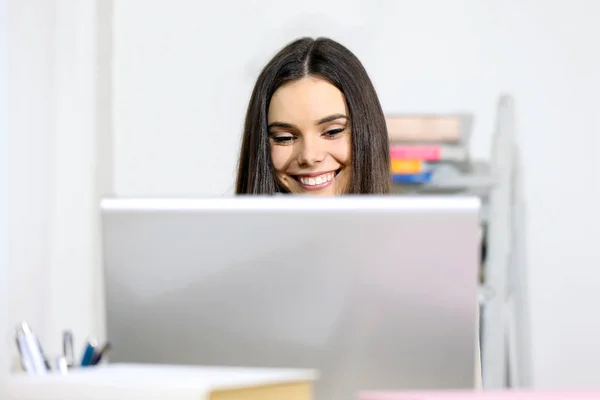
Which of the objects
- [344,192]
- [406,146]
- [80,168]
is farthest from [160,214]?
[80,168]

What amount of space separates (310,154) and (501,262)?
125 cm

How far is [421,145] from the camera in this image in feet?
8.70

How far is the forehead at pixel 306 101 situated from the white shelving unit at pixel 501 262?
0.99 metres

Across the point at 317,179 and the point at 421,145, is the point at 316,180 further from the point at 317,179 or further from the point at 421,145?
the point at 421,145

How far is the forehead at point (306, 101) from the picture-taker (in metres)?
1.58

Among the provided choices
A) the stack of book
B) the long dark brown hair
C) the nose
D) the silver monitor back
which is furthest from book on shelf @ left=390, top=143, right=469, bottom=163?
the silver monitor back

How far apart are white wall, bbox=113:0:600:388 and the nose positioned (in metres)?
1.37

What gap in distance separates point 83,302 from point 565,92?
62.9 inches

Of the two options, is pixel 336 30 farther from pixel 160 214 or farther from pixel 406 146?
pixel 160 214

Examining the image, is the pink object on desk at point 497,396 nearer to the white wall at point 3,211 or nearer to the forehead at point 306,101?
the forehead at point 306,101

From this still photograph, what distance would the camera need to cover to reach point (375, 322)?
89 cm

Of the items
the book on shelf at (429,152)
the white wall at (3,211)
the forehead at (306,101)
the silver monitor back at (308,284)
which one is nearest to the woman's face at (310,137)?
the forehead at (306,101)

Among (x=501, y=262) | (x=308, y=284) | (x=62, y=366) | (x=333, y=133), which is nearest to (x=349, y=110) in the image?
(x=333, y=133)

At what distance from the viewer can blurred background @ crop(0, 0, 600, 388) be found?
2.95m
